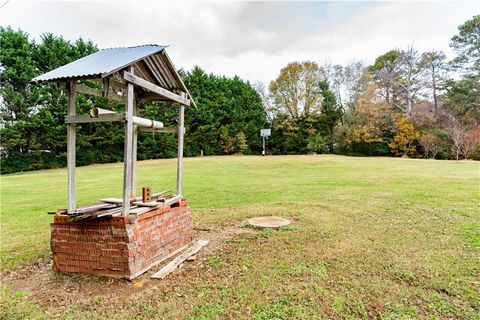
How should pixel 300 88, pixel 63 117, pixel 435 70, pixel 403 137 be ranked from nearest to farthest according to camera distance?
1. pixel 63 117
2. pixel 403 137
3. pixel 435 70
4. pixel 300 88

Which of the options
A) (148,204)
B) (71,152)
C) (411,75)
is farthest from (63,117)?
(411,75)

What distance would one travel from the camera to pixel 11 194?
31.9 feet

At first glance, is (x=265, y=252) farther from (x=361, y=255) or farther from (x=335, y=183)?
(x=335, y=183)

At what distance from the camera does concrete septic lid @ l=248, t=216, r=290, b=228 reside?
505cm

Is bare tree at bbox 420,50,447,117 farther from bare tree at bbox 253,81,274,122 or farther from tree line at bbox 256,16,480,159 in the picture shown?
bare tree at bbox 253,81,274,122

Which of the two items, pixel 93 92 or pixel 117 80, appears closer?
pixel 93 92

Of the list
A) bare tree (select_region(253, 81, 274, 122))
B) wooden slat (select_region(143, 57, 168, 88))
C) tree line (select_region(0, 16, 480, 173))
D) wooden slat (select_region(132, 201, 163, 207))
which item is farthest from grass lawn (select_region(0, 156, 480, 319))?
bare tree (select_region(253, 81, 274, 122))

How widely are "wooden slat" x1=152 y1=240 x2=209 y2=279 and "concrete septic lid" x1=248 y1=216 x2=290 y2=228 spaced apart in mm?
1138

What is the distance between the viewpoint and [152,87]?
11.9 feet

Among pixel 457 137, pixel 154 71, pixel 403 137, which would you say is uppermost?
pixel 403 137

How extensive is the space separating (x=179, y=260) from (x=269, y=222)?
212 centimetres

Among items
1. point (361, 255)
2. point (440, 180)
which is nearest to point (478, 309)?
point (361, 255)

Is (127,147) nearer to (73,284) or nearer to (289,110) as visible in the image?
(73,284)

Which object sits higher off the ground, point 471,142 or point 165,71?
point 165,71
